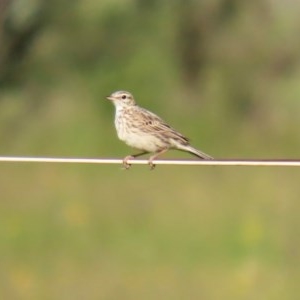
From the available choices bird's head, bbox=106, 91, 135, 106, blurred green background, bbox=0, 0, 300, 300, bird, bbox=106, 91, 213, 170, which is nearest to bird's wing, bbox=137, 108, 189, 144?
bird, bbox=106, 91, 213, 170

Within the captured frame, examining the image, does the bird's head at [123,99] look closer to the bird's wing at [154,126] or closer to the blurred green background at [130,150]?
the bird's wing at [154,126]

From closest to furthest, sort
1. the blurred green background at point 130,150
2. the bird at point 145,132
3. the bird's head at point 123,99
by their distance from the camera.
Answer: the bird at point 145,132 → the bird's head at point 123,99 → the blurred green background at point 130,150

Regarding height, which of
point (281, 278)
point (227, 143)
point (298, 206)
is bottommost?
point (281, 278)

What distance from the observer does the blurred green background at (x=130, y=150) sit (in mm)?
12367

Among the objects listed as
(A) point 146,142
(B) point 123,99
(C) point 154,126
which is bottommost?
(A) point 146,142

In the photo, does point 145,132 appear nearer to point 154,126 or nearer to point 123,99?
point 154,126

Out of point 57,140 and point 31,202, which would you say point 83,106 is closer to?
point 57,140

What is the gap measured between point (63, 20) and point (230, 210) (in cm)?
366

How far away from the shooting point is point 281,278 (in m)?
12.2

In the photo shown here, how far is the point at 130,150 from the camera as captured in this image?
45.5 ft

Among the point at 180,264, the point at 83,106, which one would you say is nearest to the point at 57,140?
the point at 83,106

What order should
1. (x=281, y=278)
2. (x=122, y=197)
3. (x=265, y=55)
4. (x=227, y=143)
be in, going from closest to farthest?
1. (x=281, y=278)
2. (x=122, y=197)
3. (x=227, y=143)
4. (x=265, y=55)

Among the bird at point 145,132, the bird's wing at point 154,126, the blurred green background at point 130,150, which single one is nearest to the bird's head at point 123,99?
the bird at point 145,132

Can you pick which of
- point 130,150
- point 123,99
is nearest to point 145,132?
point 123,99
